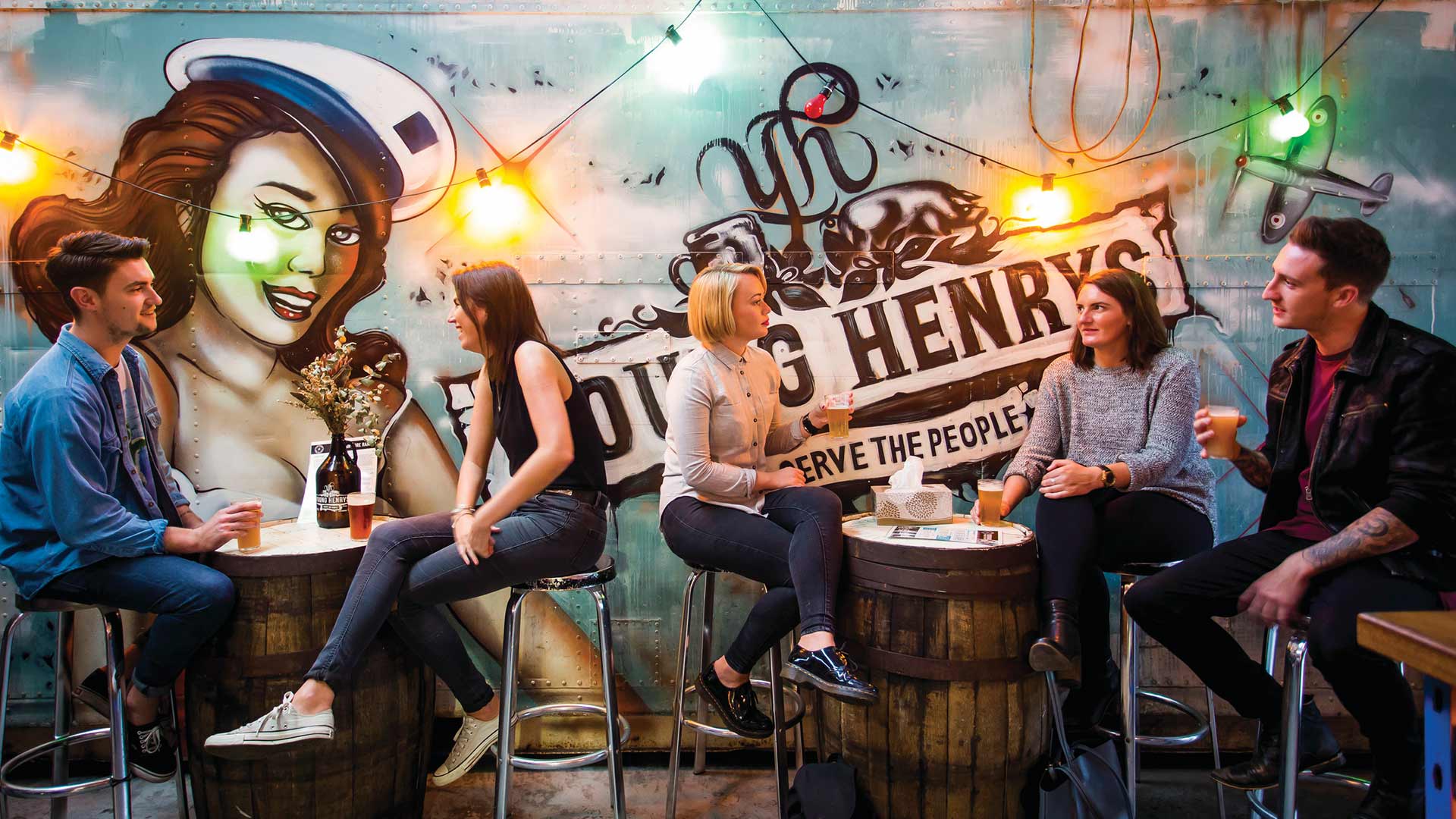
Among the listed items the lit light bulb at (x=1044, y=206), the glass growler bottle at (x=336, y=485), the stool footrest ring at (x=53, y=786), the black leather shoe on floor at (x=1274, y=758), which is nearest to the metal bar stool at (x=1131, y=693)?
the black leather shoe on floor at (x=1274, y=758)

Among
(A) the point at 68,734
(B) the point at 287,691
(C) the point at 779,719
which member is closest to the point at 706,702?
(C) the point at 779,719

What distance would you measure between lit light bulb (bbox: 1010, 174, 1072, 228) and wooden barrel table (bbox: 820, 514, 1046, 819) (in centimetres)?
132

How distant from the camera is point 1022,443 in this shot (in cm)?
297

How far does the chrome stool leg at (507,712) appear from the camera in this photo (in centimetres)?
249

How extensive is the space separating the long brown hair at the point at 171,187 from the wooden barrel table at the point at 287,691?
1259 mm

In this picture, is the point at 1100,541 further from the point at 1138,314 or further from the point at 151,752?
the point at 151,752

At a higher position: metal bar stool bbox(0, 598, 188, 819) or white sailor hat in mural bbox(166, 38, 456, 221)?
white sailor hat in mural bbox(166, 38, 456, 221)

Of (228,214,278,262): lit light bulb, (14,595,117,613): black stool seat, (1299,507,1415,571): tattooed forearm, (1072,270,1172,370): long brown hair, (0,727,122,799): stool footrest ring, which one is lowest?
(0,727,122,799): stool footrest ring

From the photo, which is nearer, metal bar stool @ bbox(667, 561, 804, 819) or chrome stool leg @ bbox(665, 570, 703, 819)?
metal bar stool @ bbox(667, 561, 804, 819)

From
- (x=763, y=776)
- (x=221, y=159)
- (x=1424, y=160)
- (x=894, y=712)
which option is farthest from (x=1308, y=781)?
(x=221, y=159)

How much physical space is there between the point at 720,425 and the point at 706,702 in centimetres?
85

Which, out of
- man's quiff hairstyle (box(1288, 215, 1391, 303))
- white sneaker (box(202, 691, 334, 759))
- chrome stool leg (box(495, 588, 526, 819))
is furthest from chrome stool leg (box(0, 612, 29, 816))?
man's quiff hairstyle (box(1288, 215, 1391, 303))

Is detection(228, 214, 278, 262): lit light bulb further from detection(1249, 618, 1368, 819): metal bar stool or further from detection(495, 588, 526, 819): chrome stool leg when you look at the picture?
detection(1249, 618, 1368, 819): metal bar stool

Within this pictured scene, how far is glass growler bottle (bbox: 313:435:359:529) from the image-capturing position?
2832 mm
